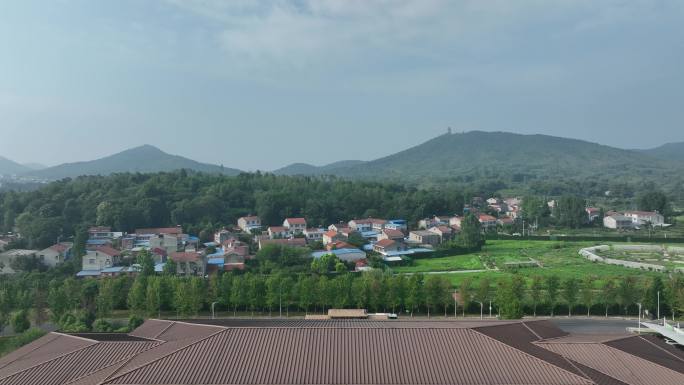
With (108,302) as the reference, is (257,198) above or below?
above

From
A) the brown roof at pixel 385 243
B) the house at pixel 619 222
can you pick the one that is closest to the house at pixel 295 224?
the brown roof at pixel 385 243

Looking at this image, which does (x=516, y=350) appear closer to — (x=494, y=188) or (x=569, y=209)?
(x=569, y=209)

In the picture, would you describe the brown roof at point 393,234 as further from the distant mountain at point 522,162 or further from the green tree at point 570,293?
the distant mountain at point 522,162

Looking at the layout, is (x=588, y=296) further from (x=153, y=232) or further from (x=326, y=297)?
(x=153, y=232)

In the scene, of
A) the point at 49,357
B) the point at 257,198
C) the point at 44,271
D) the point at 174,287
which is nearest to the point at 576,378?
the point at 49,357

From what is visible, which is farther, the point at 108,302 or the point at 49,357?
the point at 108,302

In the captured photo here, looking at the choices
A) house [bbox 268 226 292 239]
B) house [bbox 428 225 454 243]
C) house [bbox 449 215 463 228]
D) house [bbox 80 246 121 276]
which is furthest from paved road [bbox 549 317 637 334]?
house [bbox 449 215 463 228]

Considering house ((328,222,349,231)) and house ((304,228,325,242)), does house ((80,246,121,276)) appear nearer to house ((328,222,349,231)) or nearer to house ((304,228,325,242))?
house ((304,228,325,242))

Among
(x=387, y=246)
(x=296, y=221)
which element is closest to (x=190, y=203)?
(x=296, y=221)
